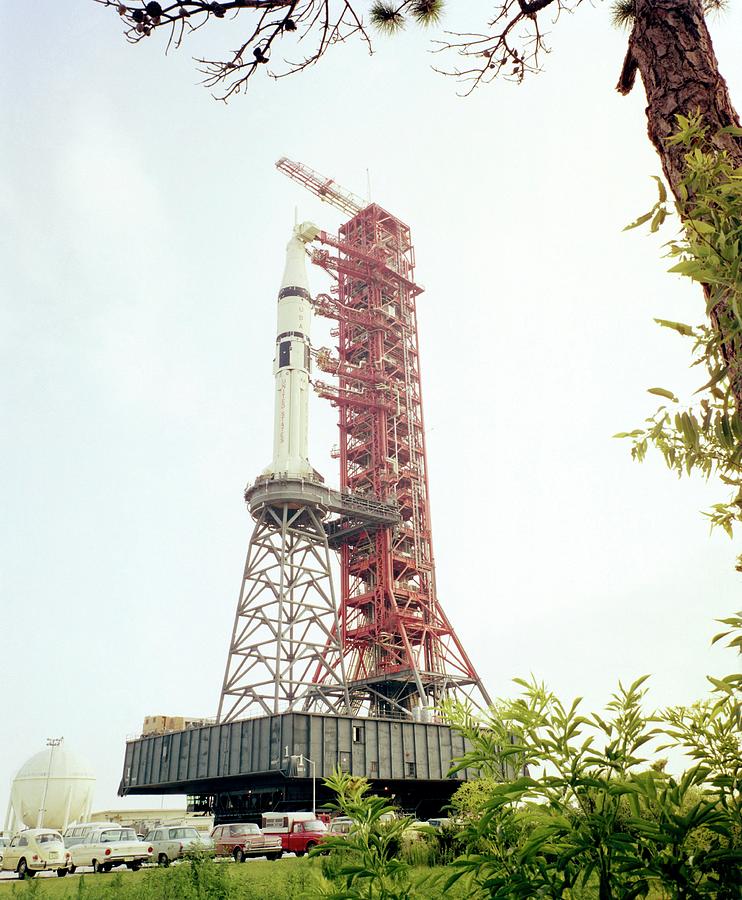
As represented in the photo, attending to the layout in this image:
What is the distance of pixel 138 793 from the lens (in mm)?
55125

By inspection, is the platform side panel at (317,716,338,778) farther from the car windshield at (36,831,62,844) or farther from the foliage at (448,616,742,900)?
the foliage at (448,616,742,900)

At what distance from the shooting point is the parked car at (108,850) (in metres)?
26.6

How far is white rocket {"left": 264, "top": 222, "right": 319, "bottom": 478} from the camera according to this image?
185 feet

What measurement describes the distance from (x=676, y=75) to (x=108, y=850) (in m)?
30.4

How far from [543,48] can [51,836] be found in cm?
3142

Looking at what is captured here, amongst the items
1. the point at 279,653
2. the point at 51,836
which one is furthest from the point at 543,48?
the point at 279,653

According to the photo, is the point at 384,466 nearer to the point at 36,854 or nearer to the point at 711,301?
the point at 36,854

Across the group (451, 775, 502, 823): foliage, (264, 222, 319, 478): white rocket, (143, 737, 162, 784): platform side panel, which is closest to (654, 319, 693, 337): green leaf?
(451, 775, 502, 823): foliage

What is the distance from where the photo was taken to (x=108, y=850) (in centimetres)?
2666

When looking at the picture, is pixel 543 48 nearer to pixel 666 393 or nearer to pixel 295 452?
pixel 666 393

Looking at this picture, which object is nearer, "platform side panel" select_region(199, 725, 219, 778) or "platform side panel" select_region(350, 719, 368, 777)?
"platform side panel" select_region(350, 719, 368, 777)

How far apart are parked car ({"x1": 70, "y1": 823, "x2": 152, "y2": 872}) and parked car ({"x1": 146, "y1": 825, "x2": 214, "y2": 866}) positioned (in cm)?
47

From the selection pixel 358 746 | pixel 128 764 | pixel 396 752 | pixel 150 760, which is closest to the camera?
pixel 358 746

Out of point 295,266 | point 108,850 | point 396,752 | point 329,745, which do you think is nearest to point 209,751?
point 329,745
